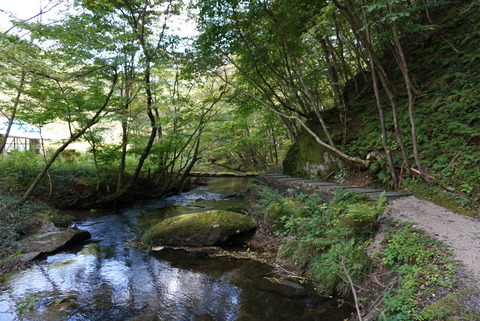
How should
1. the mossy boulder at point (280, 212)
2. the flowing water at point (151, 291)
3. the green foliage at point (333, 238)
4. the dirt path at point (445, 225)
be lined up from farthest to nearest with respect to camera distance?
the mossy boulder at point (280, 212)
the green foliage at point (333, 238)
the flowing water at point (151, 291)
the dirt path at point (445, 225)

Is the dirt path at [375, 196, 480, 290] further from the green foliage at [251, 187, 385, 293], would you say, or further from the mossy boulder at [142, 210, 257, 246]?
the mossy boulder at [142, 210, 257, 246]

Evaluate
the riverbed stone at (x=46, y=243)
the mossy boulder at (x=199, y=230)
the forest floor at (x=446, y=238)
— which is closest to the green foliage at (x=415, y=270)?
the forest floor at (x=446, y=238)

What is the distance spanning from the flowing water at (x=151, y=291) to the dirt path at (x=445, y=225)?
4.88 feet

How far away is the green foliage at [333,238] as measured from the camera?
3.56 m

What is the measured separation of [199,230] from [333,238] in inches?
135

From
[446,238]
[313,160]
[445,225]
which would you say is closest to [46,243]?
[313,160]

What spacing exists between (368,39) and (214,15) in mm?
5105

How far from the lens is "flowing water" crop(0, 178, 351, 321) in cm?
342

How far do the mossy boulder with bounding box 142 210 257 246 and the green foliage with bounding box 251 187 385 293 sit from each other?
5.33 feet

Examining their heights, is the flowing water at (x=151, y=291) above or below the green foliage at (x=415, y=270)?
below

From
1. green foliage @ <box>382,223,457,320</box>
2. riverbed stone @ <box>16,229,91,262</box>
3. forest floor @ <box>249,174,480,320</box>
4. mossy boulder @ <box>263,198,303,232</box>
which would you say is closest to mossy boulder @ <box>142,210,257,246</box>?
mossy boulder @ <box>263,198,303,232</box>

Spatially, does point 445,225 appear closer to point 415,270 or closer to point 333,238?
point 415,270

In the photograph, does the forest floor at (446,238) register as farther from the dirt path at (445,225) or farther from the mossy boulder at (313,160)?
the mossy boulder at (313,160)

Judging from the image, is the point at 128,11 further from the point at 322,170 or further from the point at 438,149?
the point at 438,149
